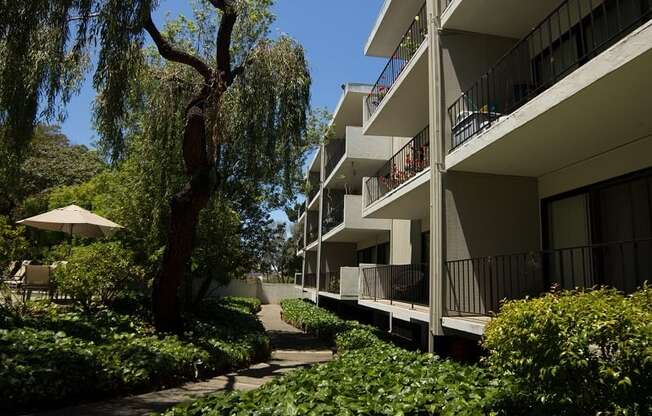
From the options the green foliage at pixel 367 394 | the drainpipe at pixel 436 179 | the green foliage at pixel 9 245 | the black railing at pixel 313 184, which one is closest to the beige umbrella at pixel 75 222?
the green foliage at pixel 9 245

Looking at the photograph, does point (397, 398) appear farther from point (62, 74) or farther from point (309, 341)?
point (309, 341)

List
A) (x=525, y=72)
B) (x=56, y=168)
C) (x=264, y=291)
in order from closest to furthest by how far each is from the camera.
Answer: (x=525, y=72), (x=56, y=168), (x=264, y=291)

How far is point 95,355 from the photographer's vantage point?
27.7 feet

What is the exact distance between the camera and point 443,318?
9133 mm

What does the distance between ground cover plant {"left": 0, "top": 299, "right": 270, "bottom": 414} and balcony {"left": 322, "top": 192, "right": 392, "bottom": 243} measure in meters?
8.85

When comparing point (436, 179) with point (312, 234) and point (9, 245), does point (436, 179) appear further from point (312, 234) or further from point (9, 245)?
point (312, 234)

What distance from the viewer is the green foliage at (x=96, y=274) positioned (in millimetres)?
13031

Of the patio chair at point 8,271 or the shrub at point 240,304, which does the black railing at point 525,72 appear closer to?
the patio chair at point 8,271

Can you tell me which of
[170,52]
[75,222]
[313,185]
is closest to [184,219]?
[170,52]

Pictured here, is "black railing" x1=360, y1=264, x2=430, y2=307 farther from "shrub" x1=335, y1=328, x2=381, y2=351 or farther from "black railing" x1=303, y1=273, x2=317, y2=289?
"black railing" x1=303, y1=273, x2=317, y2=289

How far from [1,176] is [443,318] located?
352 inches

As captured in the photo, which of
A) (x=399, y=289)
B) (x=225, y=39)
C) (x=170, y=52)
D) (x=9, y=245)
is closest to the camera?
(x=170, y=52)

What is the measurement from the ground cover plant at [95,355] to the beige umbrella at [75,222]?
266 centimetres

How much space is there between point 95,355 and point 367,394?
16.2ft
